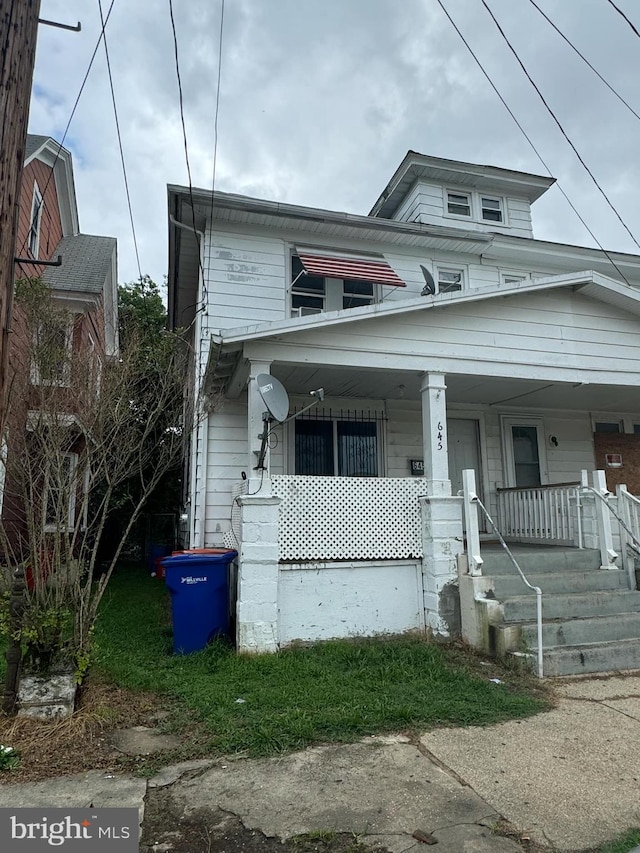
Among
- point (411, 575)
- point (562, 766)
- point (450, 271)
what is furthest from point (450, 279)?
point (562, 766)

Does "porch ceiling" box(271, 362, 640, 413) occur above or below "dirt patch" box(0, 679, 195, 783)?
above

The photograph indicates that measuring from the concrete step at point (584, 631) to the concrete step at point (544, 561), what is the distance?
95 centimetres

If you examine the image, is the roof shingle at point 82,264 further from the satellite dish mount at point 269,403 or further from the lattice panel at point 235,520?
the satellite dish mount at point 269,403

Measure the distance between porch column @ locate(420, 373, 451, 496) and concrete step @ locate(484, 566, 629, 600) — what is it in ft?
4.14

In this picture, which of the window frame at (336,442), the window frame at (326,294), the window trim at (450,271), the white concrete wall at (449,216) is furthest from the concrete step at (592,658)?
the white concrete wall at (449,216)

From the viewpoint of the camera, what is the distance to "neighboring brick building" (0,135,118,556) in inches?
214

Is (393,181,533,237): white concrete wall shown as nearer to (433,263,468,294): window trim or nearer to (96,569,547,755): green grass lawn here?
(433,263,468,294): window trim

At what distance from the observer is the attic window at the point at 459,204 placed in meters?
12.3

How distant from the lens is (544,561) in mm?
7176

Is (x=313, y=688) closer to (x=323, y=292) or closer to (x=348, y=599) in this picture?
(x=348, y=599)

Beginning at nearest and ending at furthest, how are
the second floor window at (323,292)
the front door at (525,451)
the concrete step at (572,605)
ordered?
the concrete step at (572,605), the second floor window at (323,292), the front door at (525,451)

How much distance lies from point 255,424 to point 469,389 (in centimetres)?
370

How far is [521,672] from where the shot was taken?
555 cm

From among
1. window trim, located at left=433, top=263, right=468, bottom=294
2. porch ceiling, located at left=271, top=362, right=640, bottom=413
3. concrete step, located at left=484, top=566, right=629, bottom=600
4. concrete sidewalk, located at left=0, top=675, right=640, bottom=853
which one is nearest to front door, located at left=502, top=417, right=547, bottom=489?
porch ceiling, located at left=271, top=362, right=640, bottom=413
